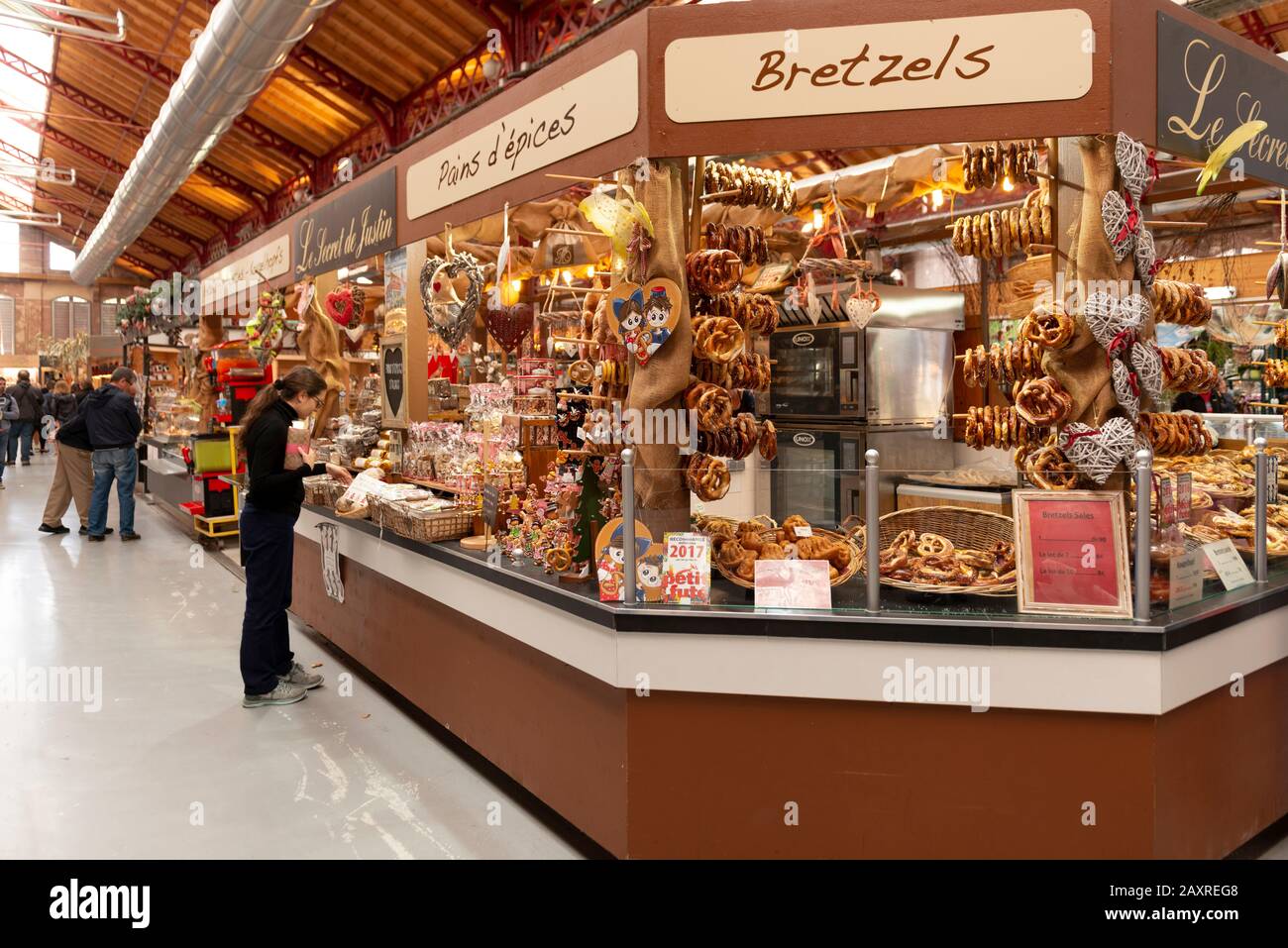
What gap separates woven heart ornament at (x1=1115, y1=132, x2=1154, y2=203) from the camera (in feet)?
9.96

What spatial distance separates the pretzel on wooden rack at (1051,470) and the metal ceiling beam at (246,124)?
14.6m

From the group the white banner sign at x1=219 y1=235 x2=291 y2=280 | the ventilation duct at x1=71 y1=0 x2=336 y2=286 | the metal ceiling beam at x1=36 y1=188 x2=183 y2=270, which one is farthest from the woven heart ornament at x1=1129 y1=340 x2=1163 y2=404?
the metal ceiling beam at x1=36 y1=188 x2=183 y2=270

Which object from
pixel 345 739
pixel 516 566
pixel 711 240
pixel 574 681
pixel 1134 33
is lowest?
pixel 345 739

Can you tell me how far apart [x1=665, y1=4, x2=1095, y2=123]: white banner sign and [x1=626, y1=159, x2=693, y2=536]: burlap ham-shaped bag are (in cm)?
24

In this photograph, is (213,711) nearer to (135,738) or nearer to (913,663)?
(135,738)

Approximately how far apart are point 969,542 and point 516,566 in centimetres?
166

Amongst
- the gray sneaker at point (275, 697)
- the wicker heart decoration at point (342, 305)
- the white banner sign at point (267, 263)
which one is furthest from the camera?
the white banner sign at point (267, 263)

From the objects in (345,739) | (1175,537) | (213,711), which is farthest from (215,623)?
(1175,537)

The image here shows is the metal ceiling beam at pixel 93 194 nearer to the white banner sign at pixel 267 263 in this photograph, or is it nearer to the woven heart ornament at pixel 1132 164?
the white banner sign at pixel 267 263

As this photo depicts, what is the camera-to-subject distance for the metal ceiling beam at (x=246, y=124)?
14.4 metres

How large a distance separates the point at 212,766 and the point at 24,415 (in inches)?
681

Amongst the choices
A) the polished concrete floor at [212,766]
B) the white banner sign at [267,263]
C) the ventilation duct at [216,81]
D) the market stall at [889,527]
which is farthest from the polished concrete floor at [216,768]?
the ventilation duct at [216,81]

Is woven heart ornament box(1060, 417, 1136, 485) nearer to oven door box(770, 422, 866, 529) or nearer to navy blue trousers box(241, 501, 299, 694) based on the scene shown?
oven door box(770, 422, 866, 529)
